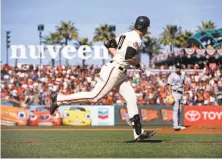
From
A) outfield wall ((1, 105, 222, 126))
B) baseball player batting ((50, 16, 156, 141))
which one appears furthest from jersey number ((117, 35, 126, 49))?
outfield wall ((1, 105, 222, 126))

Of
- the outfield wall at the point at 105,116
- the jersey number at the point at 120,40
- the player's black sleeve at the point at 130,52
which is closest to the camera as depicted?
the player's black sleeve at the point at 130,52

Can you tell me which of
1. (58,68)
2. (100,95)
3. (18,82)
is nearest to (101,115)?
(18,82)

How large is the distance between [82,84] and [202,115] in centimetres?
706

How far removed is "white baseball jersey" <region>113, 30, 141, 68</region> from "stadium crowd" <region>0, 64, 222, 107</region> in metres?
15.0

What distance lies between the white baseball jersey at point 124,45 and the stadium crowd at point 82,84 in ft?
49.3

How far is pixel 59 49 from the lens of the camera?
34.7 metres

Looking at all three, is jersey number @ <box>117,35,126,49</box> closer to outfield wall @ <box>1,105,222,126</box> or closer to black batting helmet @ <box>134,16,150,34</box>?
black batting helmet @ <box>134,16,150,34</box>

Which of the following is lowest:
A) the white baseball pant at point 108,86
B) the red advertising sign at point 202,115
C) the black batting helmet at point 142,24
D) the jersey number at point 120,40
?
the red advertising sign at point 202,115

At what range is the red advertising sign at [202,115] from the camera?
24.0 meters

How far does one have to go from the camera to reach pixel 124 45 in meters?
8.79

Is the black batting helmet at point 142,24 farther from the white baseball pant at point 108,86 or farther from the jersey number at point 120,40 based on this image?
the white baseball pant at point 108,86

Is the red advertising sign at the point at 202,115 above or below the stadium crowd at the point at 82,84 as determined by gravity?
below

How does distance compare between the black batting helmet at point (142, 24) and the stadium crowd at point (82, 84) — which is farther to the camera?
the stadium crowd at point (82, 84)

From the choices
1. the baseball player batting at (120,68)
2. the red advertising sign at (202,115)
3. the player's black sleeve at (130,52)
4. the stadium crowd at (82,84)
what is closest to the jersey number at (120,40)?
the baseball player batting at (120,68)
